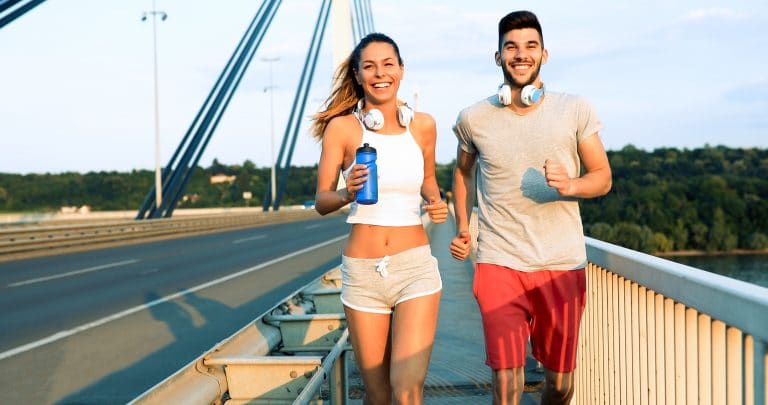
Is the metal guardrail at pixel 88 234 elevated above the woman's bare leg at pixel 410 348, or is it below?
below

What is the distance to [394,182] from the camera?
3.79 meters

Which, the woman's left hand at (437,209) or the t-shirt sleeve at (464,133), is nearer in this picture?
the woman's left hand at (437,209)

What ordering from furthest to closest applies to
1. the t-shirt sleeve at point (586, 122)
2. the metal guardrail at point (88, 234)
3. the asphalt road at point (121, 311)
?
the metal guardrail at point (88, 234)
the asphalt road at point (121, 311)
the t-shirt sleeve at point (586, 122)

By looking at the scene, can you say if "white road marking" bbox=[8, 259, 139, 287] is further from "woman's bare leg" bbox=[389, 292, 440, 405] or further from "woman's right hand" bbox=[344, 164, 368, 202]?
"woman's right hand" bbox=[344, 164, 368, 202]

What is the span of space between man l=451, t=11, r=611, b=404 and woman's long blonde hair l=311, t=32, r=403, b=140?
564 mm

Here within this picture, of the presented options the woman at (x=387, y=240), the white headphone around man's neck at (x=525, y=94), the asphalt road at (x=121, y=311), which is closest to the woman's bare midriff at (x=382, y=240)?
the woman at (x=387, y=240)

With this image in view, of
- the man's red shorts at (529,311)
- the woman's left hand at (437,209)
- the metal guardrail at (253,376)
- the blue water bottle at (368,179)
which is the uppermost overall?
the blue water bottle at (368,179)

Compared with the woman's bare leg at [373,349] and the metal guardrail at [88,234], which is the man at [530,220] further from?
the metal guardrail at [88,234]

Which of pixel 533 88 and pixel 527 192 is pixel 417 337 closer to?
pixel 527 192

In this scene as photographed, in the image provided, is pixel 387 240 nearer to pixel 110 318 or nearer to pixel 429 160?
pixel 429 160

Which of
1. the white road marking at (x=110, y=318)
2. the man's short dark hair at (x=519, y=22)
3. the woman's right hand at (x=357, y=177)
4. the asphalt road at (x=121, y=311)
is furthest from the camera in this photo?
the white road marking at (x=110, y=318)

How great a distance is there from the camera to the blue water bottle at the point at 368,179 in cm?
356

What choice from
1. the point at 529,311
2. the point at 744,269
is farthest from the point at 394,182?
the point at 744,269

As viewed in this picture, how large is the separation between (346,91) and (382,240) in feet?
2.58
